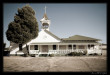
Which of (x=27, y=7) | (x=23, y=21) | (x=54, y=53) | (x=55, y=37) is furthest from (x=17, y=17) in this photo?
(x=54, y=53)

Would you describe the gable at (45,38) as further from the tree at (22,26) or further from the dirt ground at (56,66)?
the dirt ground at (56,66)

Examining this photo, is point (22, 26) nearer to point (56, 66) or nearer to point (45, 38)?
point (45, 38)

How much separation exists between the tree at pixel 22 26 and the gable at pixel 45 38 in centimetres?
258

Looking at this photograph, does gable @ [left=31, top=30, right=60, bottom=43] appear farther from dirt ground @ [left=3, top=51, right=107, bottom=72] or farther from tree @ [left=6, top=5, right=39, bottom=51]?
dirt ground @ [left=3, top=51, right=107, bottom=72]

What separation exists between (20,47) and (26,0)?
1798 centimetres

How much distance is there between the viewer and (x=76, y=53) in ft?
55.2

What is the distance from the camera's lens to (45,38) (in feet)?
65.4

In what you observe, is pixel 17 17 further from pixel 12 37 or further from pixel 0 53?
pixel 0 53

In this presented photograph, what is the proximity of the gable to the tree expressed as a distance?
8.45ft

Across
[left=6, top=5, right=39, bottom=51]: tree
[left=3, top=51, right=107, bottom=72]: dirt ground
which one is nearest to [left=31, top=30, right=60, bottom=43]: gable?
[left=6, top=5, right=39, bottom=51]: tree

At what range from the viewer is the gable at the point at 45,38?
19734 mm

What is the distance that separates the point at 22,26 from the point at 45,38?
6465mm

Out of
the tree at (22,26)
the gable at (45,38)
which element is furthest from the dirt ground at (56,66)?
the gable at (45,38)

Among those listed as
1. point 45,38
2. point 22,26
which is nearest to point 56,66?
point 45,38
